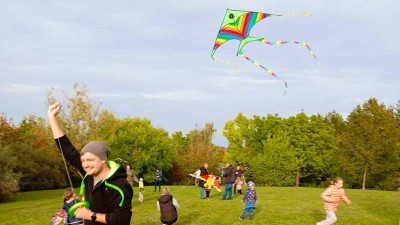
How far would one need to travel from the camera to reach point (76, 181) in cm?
5916

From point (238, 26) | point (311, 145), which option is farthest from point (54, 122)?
point (311, 145)

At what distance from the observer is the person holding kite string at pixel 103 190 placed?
401cm

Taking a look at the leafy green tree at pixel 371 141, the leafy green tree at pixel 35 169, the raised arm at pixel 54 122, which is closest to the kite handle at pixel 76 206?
the raised arm at pixel 54 122

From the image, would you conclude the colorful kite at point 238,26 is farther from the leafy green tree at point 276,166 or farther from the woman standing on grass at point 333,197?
the leafy green tree at point 276,166

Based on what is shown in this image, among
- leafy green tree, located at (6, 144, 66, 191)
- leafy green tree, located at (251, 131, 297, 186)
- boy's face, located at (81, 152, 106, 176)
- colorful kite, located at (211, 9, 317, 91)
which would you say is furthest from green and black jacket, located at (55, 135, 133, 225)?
leafy green tree, located at (251, 131, 297, 186)

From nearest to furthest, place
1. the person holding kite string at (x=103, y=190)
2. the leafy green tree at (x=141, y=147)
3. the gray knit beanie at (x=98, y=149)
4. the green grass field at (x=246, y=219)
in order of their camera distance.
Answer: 1. the person holding kite string at (x=103, y=190)
2. the gray knit beanie at (x=98, y=149)
3. the green grass field at (x=246, y=219)
4. the leafy green tree at (x=141, y=147)

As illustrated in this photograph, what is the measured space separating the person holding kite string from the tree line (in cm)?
2897

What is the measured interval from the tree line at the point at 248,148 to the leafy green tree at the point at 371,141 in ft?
0.31

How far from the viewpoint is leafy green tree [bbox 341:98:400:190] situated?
4269 cm

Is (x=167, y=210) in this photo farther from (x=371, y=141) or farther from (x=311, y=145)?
(x=311, y=145)

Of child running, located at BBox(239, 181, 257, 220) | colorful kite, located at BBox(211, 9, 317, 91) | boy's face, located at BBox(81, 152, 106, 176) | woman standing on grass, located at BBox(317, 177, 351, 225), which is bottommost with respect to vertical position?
child running, located at BBox(239, 181, 257, 220)

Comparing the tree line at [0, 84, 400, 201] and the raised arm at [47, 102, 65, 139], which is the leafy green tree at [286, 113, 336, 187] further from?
the raised arm at [47, 102, 65, 139]

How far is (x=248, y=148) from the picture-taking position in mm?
69188

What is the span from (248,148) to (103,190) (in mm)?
65921
